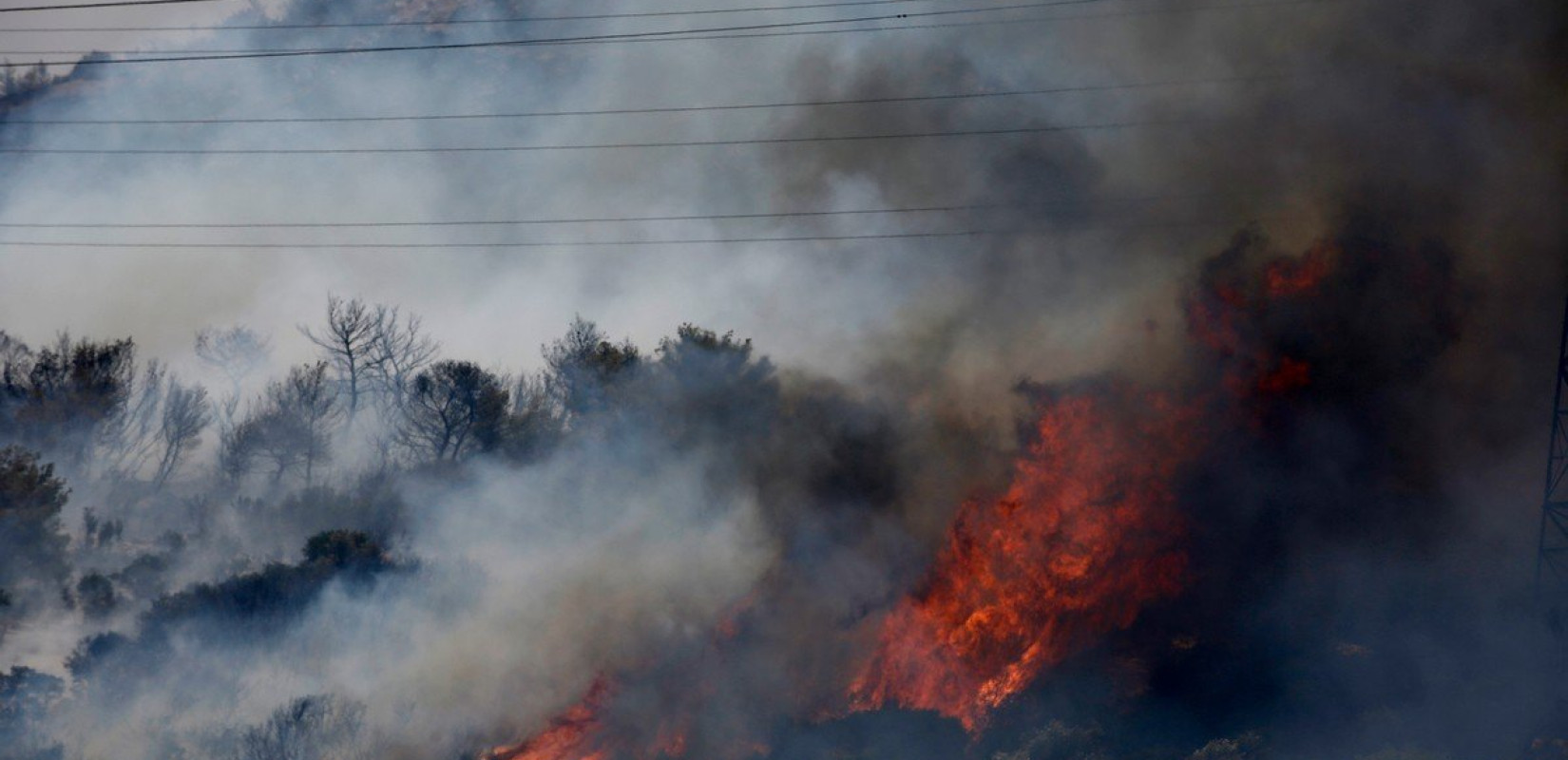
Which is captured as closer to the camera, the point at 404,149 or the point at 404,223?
the point at 404,223

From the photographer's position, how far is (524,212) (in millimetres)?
71375

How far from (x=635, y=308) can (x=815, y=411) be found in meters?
28.5

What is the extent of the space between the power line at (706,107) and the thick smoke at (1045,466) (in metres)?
0.28

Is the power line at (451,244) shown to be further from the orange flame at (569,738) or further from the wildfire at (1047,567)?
the orange flame at (569,738)

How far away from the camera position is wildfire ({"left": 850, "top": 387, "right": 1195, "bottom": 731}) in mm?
25906

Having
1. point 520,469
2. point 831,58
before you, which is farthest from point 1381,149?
point 831,58

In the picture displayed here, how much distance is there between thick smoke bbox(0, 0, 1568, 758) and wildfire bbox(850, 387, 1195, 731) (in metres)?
0.37

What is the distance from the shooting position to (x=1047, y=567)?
26203 millimetres

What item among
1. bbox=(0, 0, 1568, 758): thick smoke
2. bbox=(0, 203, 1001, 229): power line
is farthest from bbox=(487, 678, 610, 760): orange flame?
bbox=(0, 203, 1001, 229): power line

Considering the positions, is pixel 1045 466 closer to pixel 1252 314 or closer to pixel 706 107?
pixel 1252 314

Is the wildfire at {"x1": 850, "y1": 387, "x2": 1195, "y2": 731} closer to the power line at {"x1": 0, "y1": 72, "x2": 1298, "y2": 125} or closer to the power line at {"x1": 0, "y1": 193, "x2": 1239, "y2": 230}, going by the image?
the power line at {"x1": 0, "y1": 72, "x2": 1298, "y2": 125}

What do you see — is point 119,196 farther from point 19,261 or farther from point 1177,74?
point 1177,74

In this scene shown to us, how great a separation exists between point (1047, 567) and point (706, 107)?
46094mm

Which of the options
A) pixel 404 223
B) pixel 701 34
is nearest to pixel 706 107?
pixel 701 34
